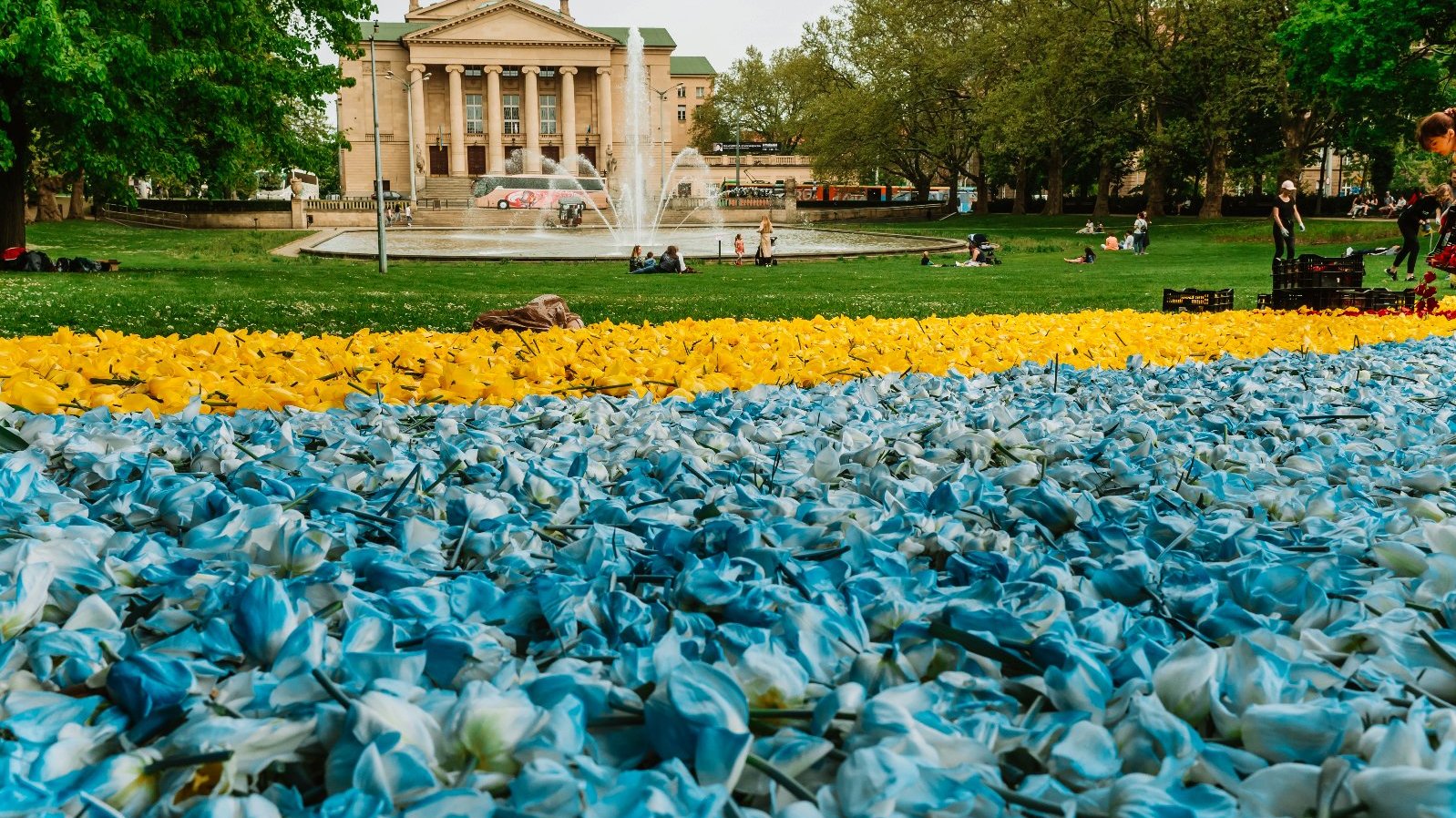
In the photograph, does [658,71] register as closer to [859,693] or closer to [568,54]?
[568,54]

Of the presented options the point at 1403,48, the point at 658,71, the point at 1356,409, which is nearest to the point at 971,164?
the point at 658,71

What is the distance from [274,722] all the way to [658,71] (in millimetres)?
94255

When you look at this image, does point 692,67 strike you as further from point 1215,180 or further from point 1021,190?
point 1215,180

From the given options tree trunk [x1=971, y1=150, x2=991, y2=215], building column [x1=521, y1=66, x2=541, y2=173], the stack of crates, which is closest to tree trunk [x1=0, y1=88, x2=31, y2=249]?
the stack of crates

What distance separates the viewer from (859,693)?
1324 mm

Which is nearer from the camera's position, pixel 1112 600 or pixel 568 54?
pixel 1112 600

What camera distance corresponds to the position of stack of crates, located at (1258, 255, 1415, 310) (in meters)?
10.7

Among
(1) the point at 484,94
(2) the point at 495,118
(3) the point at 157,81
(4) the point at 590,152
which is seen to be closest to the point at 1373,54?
(3) the point at 157,81

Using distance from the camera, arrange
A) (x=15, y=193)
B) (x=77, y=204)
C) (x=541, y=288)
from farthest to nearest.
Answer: (x=77, y=204)
(x=15, y=193)
(x=541, y=288)

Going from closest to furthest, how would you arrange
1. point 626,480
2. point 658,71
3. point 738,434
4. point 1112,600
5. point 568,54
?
1. point 1112,600
2. point 626,480
3. point 738,434
4. point 568,54
5. point 658,71

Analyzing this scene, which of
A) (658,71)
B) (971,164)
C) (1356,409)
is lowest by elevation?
(1356,409)

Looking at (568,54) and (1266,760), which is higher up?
(568,54)

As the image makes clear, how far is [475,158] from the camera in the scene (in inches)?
3378

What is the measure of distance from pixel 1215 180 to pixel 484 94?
2299 inches
